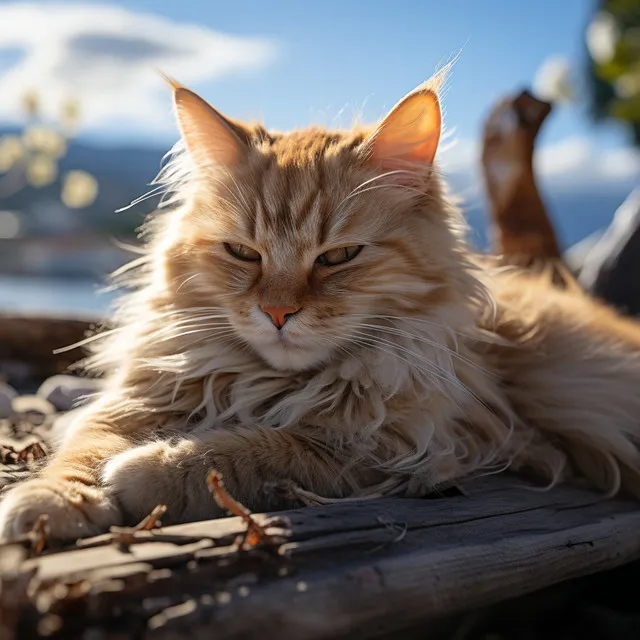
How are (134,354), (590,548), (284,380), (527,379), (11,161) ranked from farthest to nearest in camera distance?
(11,161) < (527,379) < (134,354) < (284,380) < (590,548)

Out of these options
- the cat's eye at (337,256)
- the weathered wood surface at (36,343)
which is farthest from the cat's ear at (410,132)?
the weathered wood surface at (36,343)

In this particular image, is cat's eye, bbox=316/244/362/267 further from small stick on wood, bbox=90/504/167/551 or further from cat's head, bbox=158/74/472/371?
small stick on wood, bbox=90/504/167/551

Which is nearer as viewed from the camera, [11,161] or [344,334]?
[344,334]

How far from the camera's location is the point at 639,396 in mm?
1822

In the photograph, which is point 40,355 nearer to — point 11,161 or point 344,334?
point 11,161

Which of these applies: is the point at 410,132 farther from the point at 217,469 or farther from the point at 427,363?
the point at 217,469

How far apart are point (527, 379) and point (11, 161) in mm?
3099

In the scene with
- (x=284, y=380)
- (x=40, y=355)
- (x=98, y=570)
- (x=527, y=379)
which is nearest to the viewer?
(x=98, y=570)

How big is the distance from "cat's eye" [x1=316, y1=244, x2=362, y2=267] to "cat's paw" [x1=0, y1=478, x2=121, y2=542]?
65cm

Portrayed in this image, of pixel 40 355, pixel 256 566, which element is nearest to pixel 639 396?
pixel 256 566

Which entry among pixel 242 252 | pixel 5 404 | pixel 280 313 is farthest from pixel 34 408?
pixel 280 313

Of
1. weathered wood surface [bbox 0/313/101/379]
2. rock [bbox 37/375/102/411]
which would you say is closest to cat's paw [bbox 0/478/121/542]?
rock [bbox 37/375/102/411]

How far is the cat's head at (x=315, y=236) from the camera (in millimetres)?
1465

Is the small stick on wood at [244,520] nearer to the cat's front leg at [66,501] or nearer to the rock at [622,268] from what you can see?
the cat's front leg at [66,501]
